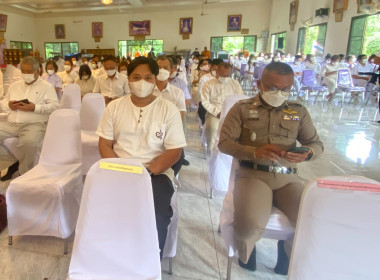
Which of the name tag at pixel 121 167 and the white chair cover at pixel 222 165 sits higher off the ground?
the name tag at pixel 121 167

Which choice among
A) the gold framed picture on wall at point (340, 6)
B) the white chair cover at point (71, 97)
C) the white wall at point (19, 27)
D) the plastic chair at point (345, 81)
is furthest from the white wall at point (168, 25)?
the white chair cover at point (71, 97)

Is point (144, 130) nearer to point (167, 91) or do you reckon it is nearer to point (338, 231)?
point (338, 231)

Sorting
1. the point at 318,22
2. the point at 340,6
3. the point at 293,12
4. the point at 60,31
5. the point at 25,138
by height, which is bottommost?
the point at 25,138

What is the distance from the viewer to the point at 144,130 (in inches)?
70.2

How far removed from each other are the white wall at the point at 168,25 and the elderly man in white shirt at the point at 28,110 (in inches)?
624

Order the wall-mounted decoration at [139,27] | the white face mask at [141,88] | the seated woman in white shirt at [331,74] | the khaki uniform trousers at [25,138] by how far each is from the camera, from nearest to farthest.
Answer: the white face mask at [141,88], the khaki uniform trousers at [25,138], the seated woman in white shirt at [331,74], the wall-mounted decoration at [139,27]

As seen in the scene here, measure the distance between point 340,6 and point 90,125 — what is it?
9211 mm

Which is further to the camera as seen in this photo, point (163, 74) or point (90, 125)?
point (163, 74)

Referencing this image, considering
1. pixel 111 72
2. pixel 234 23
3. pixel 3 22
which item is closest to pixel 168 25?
pixel 234 23

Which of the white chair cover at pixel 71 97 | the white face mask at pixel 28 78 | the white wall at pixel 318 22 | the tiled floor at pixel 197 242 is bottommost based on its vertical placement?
the tiled floor at pixel 197 242

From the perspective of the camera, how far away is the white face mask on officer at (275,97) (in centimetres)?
168

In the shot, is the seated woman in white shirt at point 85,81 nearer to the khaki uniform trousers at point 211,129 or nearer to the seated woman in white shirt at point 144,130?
the khaki uniform trousers at point 211,129

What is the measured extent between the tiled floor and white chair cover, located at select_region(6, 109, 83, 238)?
13cm

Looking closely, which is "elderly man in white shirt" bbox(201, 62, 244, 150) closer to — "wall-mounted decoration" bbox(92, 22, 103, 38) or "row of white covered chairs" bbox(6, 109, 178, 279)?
"row of white covered chairs" bbox(6, 109, 178, 279)
